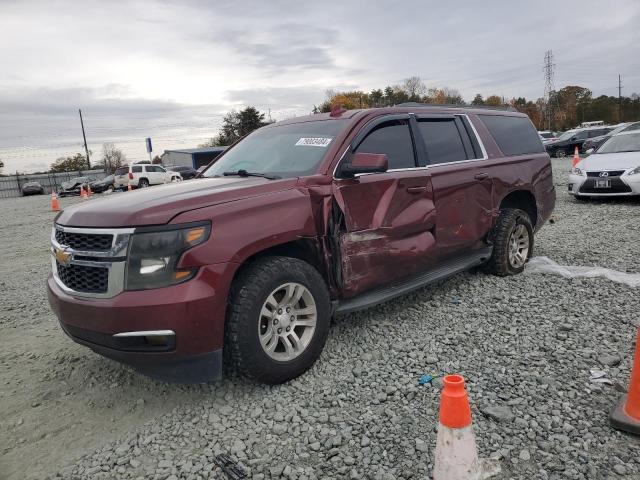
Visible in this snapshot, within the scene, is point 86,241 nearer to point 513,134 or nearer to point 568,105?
point 513,134

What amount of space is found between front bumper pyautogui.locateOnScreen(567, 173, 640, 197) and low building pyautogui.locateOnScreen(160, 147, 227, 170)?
44565 millimetres

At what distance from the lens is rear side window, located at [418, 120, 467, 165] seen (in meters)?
4.51

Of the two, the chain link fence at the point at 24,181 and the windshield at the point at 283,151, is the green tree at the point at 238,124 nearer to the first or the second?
the chain link fence at the point at 24,181

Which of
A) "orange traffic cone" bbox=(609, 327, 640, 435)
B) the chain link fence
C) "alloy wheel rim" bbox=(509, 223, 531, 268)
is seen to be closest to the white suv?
the chain link fence

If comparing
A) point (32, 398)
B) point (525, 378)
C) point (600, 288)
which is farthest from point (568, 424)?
point (32, 398)

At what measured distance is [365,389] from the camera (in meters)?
3.22

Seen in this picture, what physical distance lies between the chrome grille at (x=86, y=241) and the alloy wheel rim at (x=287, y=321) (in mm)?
1007

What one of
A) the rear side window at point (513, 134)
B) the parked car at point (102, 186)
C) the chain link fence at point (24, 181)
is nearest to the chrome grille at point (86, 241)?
the rear side window at point (513, 134)

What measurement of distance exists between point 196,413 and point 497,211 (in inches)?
142

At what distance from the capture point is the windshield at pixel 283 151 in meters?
3.79

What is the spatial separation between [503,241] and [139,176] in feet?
94.2

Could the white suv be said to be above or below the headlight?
above

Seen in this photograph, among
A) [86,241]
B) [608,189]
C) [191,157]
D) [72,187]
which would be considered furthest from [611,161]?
[191,157]

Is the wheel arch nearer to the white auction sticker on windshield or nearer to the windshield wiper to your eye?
the white auction sticker on windshield
